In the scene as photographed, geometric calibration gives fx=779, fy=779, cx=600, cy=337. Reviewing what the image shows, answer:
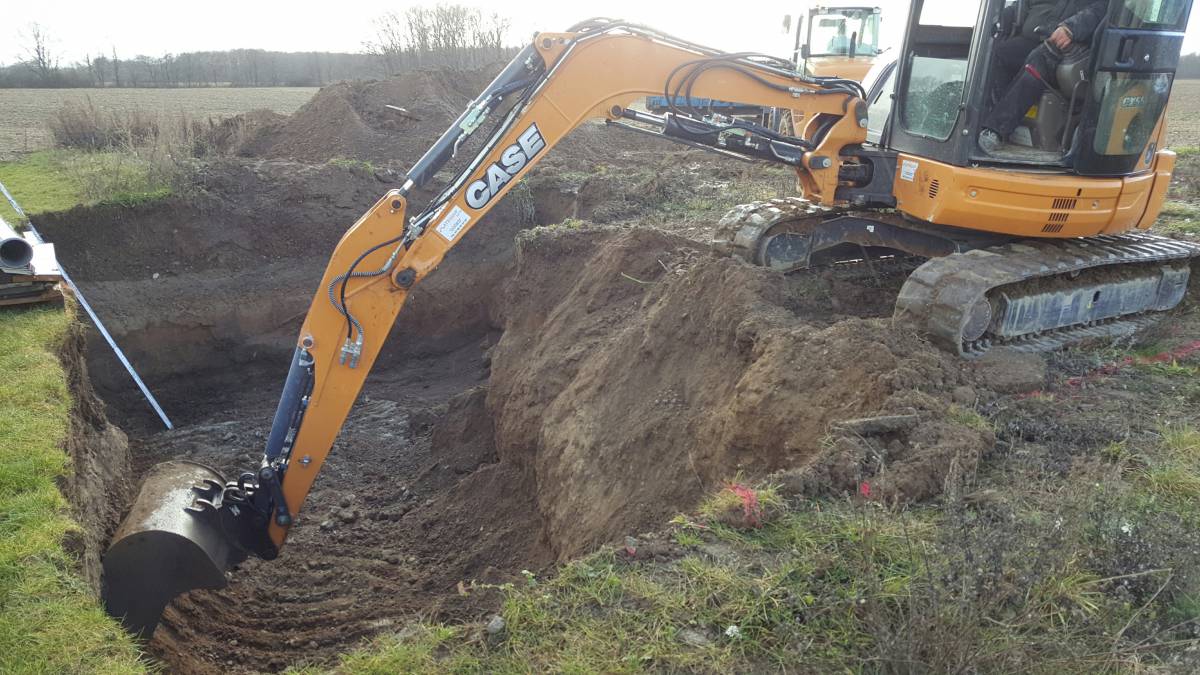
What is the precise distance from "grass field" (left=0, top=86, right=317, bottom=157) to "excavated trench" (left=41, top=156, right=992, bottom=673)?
231 inches

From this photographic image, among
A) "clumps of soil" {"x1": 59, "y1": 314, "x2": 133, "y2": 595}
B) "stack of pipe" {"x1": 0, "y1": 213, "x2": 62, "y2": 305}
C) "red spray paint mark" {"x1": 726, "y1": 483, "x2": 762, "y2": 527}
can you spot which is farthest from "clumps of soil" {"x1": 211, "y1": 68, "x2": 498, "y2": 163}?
"red spray paint mark" {"x1": 726, "y1": 483, "x2": 762, "y2": 527}

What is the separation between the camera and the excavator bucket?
171 inches

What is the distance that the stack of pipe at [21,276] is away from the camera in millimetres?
6773

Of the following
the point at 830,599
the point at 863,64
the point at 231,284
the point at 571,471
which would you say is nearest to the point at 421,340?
the point at 231,284

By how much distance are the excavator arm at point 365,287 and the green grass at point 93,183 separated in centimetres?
649

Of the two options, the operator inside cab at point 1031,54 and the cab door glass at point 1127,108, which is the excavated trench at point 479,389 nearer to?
the operator inside cab at point 1031,54

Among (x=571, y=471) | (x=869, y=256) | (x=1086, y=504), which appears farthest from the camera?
(x=869, y=256)

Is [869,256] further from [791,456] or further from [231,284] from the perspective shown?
[231,284]

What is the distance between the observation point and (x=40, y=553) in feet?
12.6

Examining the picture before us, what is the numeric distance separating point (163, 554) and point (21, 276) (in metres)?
4.04

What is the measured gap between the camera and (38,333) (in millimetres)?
6414

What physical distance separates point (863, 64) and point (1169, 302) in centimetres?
927

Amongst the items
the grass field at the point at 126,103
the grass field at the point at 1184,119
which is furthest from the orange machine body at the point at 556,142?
the grass field at the point at 126,103

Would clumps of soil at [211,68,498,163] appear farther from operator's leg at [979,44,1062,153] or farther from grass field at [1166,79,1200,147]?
grass field at [1166,79,1200,147]
